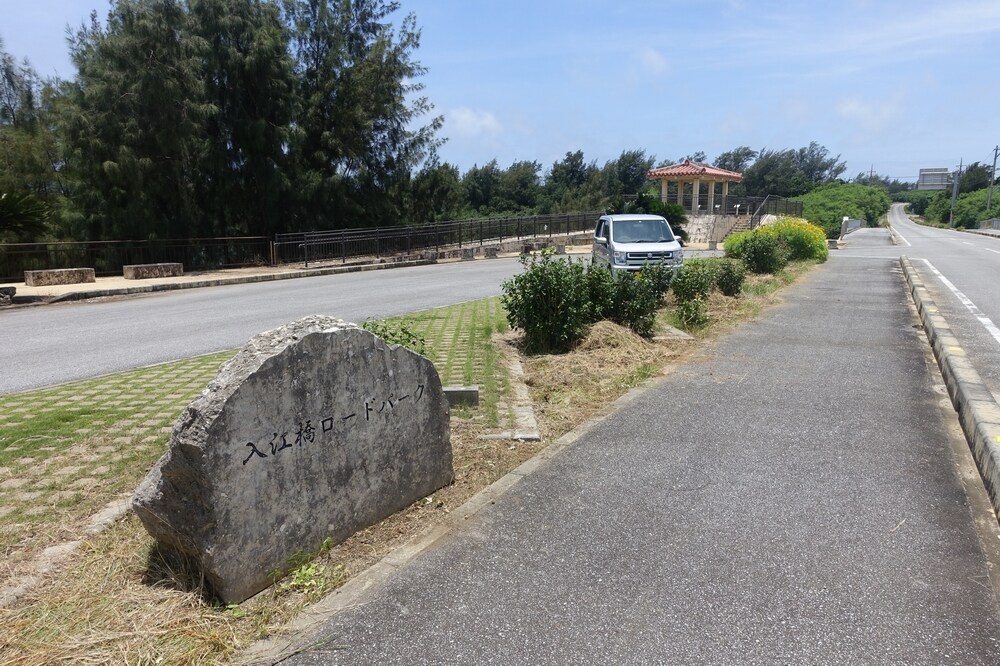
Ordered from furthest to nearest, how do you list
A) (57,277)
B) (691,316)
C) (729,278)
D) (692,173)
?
(692,173) < (57,277) < (729,278) < (691,316)

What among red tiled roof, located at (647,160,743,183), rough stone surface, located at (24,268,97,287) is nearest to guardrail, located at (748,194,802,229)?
red tiled roof, located at (647,160,743,183)

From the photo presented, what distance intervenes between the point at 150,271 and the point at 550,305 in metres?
16.8

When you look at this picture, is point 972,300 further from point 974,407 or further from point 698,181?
point 698,181

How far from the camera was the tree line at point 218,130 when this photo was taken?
74.2 feet

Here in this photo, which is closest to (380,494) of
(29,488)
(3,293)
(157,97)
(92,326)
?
(29,488)

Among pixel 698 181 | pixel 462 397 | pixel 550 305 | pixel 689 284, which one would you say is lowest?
pixel 462 397

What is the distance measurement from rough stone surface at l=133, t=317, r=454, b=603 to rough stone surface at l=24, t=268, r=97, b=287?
18.4 meters

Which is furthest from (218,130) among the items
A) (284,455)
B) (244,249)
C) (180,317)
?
(284,455)

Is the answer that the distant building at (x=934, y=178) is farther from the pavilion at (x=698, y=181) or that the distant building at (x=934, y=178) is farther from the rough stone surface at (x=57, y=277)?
the rough stone surface at (x=57, y=277)

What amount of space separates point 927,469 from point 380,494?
3.67 m

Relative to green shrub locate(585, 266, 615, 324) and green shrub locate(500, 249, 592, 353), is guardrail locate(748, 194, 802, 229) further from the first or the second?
green shrub locate(500, 249, 592, 353)

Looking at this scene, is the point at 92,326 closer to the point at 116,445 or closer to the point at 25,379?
the point at 25,379

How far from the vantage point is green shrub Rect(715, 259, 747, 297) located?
13305mm

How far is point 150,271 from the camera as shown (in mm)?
20750
